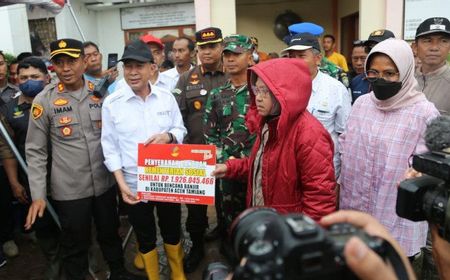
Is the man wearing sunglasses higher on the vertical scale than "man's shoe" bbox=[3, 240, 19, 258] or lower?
higher

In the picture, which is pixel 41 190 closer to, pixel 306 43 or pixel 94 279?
pixel 94 279

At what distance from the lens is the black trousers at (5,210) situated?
4.00 meters

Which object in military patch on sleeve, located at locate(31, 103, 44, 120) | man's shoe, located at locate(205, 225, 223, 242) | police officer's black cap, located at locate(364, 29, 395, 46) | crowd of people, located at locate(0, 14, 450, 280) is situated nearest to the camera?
crowd of people, located at locate(0, 14, 450, 280)

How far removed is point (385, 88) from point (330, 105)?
0.98 meters

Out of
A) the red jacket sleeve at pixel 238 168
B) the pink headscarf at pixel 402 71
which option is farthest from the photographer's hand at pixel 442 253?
the red jacket sleeve at pixel 238 168

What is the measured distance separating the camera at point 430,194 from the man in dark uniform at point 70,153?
2.38 metres

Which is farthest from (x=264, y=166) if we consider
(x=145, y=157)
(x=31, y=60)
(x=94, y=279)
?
(x=31, y=60)

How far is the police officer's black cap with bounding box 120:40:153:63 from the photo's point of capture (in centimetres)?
287

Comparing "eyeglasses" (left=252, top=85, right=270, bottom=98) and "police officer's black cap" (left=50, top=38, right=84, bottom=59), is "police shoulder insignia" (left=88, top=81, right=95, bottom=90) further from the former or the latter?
"eyeglasses" (left=252, top=85, right=270, bottom=98)

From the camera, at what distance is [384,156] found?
2.19 m

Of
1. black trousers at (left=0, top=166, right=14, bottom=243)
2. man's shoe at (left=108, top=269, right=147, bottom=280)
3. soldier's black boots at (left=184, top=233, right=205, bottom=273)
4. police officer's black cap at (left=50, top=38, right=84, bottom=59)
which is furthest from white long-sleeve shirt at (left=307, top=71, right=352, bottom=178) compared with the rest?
black trousers at (left=0, top=166, right=14, bottom=243)

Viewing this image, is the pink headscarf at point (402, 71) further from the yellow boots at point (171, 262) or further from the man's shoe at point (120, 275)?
the man's shoe at point (120, 275)

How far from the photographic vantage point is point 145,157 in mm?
2773

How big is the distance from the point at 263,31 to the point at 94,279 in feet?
31.4
